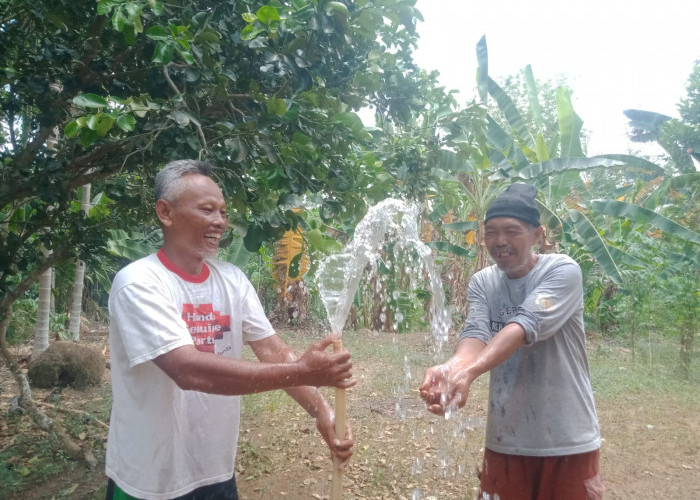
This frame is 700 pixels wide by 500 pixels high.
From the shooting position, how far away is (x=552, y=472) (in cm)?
211

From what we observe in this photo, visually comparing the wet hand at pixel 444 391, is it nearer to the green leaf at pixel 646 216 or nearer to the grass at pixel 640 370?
the grass at pixel 640 370

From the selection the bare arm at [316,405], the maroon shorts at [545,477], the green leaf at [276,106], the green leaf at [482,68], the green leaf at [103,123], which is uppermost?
the green leaf at [482,68]

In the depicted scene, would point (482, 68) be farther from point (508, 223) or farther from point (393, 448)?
point (508, 223)

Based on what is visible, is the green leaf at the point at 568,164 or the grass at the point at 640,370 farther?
the green leaf at the point at 568,164

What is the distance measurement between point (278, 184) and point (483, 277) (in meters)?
1.06

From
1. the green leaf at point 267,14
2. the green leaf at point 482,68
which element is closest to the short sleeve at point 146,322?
the green leaf at point 267,14

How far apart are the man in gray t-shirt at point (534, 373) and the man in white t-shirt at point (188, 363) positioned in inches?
27.6

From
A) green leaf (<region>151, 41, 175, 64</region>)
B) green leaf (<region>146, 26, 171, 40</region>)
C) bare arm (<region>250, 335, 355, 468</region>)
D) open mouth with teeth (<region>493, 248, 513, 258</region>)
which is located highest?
green leaf (<region>146, 26, 171, 40</region>)

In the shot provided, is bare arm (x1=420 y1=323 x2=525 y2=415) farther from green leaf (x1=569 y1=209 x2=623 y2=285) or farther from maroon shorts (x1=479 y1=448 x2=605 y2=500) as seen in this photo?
green leaf (x1=569 y1=209 x2=623 y2=285)

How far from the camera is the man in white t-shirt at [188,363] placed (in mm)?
1532

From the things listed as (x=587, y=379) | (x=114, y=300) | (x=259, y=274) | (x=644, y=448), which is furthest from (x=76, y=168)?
(x=259, y=274)

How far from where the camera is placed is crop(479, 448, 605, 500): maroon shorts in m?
2.08

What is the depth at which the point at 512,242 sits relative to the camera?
7.19 ft

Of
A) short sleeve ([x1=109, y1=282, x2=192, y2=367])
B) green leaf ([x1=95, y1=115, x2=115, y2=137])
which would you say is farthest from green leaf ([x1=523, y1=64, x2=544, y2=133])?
short sleeve ([x1=109, y1=282, x2=192, y2=367])
